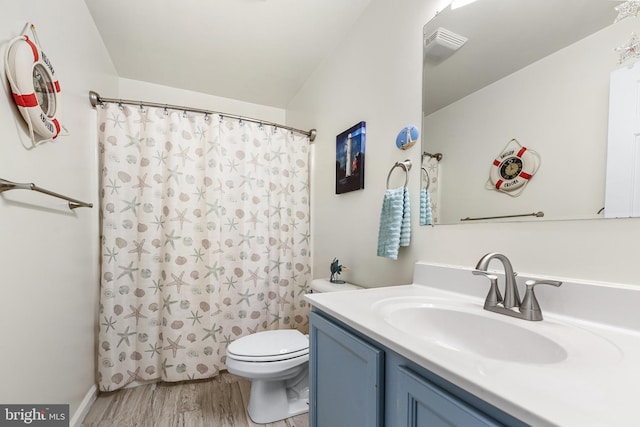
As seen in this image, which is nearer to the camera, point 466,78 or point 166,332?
point 466,78

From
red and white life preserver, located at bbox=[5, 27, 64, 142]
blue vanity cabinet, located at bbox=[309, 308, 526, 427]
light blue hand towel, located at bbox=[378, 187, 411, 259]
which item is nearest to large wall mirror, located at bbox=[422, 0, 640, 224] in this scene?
light blue hand towel, located at bbox=[378, 187, 411, 259]

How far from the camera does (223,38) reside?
1838mm

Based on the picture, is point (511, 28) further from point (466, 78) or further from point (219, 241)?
point (219, 241)

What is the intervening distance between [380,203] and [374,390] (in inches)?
36.9

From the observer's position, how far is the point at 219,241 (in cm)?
189

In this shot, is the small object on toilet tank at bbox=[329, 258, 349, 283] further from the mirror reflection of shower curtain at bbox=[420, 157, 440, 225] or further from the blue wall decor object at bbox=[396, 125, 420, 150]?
the blue wall decor object at bbox=[396, 125, 420, 150]

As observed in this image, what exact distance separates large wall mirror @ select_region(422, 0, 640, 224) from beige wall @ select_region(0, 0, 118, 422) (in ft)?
4.97

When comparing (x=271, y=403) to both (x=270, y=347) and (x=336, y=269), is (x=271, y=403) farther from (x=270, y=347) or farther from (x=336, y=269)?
(x=336, y=269)

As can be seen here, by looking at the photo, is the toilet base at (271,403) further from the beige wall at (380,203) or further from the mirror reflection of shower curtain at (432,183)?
the mirror reflection of shower curtain at (432,183)

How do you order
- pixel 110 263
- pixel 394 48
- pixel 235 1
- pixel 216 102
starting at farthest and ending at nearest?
pixel 216 102 → pixel 110 263 → pixel 235 1 → pixel 394 48

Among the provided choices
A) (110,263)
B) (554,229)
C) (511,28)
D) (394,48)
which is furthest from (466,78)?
(110,263)

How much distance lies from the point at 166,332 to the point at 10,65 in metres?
1.54

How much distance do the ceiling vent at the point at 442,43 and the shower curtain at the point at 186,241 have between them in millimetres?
1227

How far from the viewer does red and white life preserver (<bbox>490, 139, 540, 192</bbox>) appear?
33.0 inches
